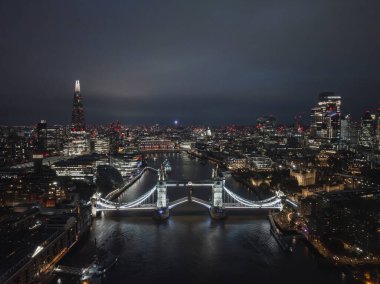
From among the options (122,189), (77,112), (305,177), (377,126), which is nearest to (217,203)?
(122,189)

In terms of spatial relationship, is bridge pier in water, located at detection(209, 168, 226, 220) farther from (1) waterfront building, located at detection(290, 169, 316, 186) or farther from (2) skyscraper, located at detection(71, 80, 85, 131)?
(2) skyscraper, located at detection(71, 80, 85, 131)

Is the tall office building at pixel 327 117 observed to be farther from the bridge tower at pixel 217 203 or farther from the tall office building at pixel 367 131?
the bridge tower at pixel 217 203

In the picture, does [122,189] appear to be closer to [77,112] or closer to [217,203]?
[217,203]

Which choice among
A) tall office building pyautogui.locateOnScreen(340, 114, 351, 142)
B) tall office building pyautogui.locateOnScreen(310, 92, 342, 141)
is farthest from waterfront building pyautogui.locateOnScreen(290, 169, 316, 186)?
tall office building pyautogui.locateOnScreen(310, 92, 342, 141)


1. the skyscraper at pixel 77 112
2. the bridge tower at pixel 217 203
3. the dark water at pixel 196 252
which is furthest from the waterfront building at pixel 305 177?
the skyscraper at pixel 77 112

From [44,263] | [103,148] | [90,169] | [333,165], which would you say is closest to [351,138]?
[333,165]

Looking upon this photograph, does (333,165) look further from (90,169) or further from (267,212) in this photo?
(90,169)
